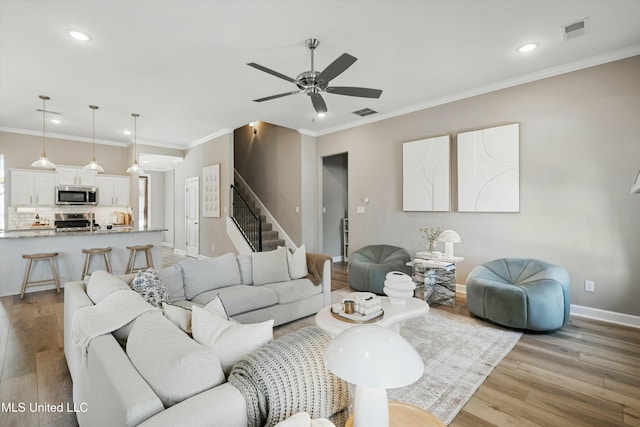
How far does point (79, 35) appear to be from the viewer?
2949mm

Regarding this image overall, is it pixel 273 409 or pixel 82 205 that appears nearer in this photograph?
pixel 273 409

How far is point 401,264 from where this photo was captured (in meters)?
4.65

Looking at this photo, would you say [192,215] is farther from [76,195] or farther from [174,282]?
[174,282]

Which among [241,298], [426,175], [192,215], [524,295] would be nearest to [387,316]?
[241,298]

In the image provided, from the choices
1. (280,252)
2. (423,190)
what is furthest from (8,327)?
(423,190)

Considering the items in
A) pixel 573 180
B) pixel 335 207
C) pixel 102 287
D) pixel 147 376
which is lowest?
pixel 147 376

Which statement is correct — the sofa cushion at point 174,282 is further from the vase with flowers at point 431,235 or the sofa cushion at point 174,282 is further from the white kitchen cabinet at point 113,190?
the white kitchen cabinet at point 113,190

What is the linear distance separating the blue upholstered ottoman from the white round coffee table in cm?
111

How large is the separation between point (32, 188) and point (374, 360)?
826cm

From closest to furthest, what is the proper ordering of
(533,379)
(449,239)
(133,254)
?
(533,379) < (449,239) < (133,254)

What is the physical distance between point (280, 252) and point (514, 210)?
10.2 ft

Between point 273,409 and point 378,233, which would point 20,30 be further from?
point 378,233

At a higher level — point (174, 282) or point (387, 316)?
point (174, 282)

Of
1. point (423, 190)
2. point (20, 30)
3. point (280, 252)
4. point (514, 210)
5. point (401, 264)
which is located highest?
point (20, 30)
